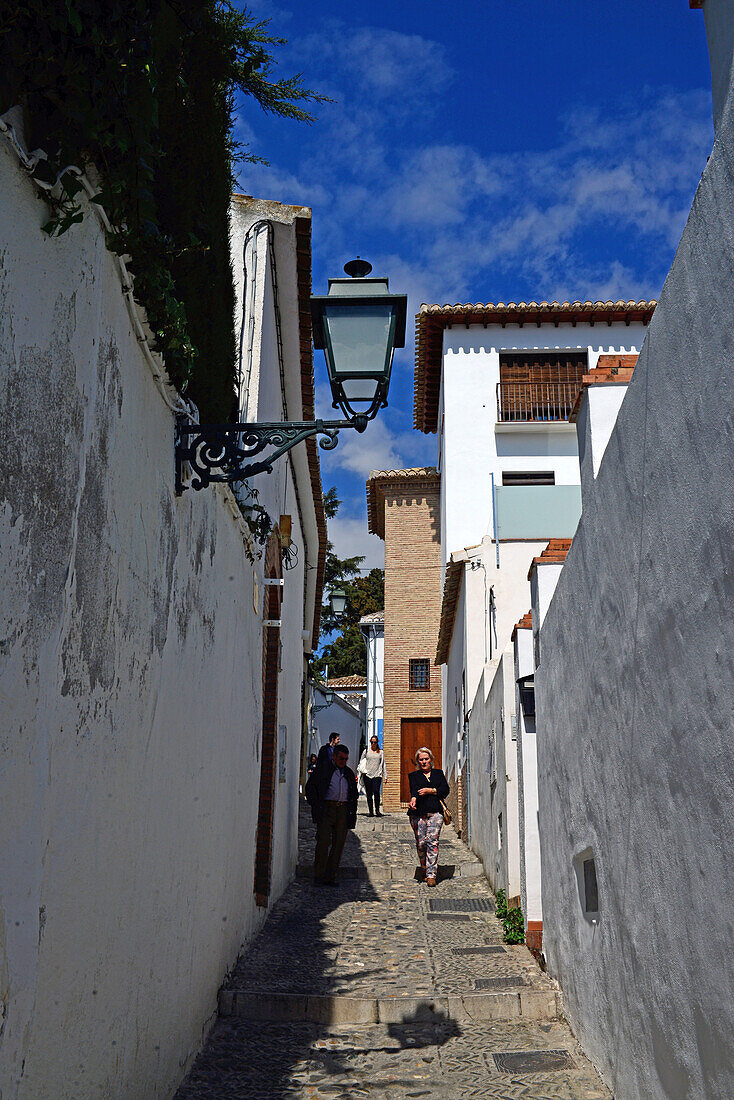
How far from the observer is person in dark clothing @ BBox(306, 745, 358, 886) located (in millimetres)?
10273

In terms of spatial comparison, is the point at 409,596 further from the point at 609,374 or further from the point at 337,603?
the point at 609,374

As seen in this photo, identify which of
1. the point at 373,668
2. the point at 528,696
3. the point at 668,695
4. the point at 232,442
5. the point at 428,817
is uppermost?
the point at 373,668

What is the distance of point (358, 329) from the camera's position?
4.50m

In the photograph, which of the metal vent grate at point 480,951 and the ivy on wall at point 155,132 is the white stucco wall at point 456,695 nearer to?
the metal vent grate at point 480,951

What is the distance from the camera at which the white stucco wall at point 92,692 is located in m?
2.46

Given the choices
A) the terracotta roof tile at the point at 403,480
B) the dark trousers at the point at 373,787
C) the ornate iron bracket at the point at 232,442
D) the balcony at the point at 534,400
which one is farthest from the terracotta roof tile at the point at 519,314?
the ornate iron bracket at the point at 232,442

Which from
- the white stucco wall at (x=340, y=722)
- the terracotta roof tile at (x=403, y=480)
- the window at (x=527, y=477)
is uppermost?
the terracotta roof tile at (x=403, y=480)

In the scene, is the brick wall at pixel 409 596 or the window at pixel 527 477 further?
the brick wall at pixel 409 596

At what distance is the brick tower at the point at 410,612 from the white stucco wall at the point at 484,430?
200cm

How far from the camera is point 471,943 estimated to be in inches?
294

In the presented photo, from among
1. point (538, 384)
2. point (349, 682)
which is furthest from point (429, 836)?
point (349, 682)

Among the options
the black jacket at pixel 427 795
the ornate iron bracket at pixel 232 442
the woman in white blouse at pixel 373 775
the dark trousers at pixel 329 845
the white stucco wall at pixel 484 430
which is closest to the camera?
the ornate iron bracket at pixel 232 442

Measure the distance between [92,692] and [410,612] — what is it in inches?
867

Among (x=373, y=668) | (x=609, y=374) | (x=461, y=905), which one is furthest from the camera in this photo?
(x=373, y=668)
